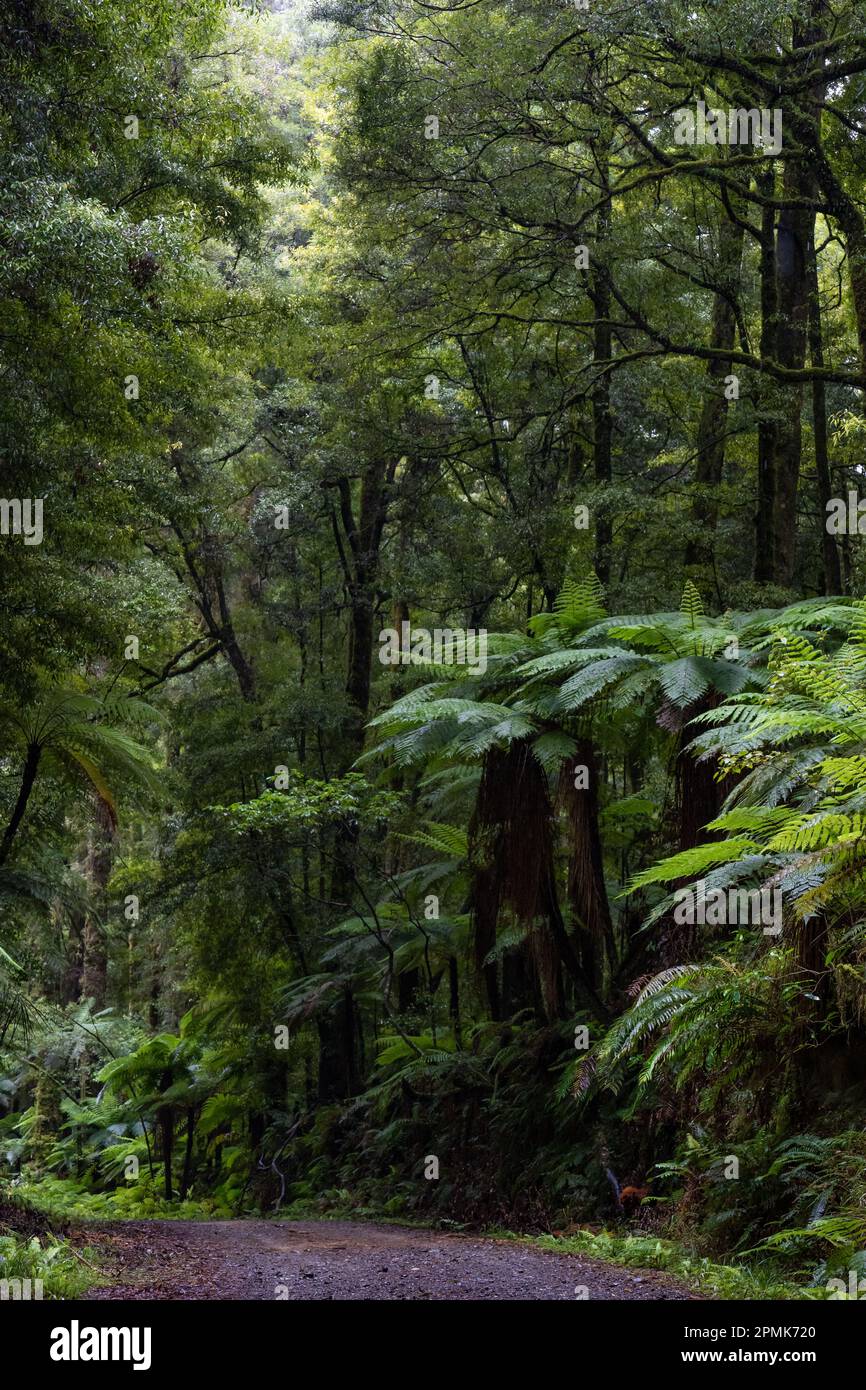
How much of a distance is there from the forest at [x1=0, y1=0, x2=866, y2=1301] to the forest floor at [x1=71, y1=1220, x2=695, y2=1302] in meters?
0.26

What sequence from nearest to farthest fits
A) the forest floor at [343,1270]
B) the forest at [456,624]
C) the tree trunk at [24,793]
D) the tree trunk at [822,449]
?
the forest floor at [343,1270], the forest at [456,624], the tree trunk at [24,793], the tree trunk at [822,449]

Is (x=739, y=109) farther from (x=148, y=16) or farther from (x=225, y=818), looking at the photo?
(x=225, y=818)

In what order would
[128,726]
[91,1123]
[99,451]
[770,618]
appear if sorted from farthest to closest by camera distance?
[91,1123] → [128,726] → [99,451] → [770,618]

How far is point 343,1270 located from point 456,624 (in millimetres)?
14299

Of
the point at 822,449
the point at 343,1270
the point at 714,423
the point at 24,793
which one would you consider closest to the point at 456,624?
the point at 714,423

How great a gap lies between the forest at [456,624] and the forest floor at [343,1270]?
10.1 inches

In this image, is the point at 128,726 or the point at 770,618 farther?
the point at 128,726

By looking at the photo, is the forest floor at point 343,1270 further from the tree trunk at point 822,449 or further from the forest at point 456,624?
the tree trunk at point 822,449

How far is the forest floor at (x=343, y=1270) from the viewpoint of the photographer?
445 centimetres

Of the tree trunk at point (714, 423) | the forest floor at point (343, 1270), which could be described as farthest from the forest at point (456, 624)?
the forest floor at point (343, 1270)

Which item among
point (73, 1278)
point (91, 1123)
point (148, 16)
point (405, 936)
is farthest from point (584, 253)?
point (91, 1123)

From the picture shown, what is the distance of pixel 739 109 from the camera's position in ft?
34.6

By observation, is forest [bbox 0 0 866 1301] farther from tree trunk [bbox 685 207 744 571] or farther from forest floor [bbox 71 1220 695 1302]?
forest floor [bbox 71 1220 695 1302]

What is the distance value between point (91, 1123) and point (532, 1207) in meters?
12.4
